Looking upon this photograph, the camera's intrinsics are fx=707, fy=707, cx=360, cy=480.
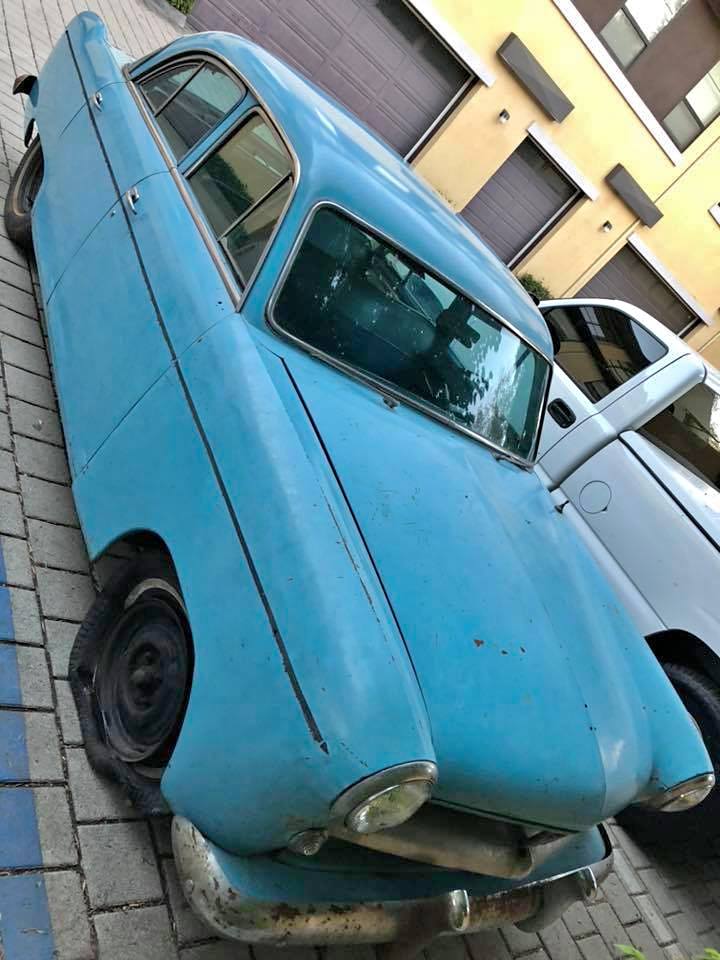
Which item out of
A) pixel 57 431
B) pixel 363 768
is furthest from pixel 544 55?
pixel 363 768

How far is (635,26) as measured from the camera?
1030cm

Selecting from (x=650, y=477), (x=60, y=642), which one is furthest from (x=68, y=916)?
(x=650, y=477)

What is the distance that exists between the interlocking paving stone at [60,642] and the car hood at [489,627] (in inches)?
46.5

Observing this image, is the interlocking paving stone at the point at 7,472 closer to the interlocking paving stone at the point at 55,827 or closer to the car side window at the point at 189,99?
the interlocking paving stone at the point at 55,827

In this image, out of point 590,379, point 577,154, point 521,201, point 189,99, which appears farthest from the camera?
point 521,201

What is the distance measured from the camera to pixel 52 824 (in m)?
1.95

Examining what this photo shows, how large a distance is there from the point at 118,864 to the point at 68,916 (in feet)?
0.66

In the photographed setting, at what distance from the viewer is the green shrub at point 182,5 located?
11.0m

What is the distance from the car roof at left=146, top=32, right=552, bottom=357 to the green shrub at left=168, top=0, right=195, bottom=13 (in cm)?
938

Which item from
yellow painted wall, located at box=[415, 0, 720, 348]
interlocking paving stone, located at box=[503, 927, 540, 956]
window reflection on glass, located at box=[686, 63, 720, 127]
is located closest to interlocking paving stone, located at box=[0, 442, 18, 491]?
interlocking paving stone, located at box=[503, 927, 540, 956]

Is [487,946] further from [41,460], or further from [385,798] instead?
[41,460]

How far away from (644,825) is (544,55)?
1028 cm

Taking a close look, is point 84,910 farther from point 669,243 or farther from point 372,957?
point 669,243

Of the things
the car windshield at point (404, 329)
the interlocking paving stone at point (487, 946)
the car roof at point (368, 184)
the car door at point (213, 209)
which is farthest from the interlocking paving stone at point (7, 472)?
the interlocking paving stone at point (487, 946)
